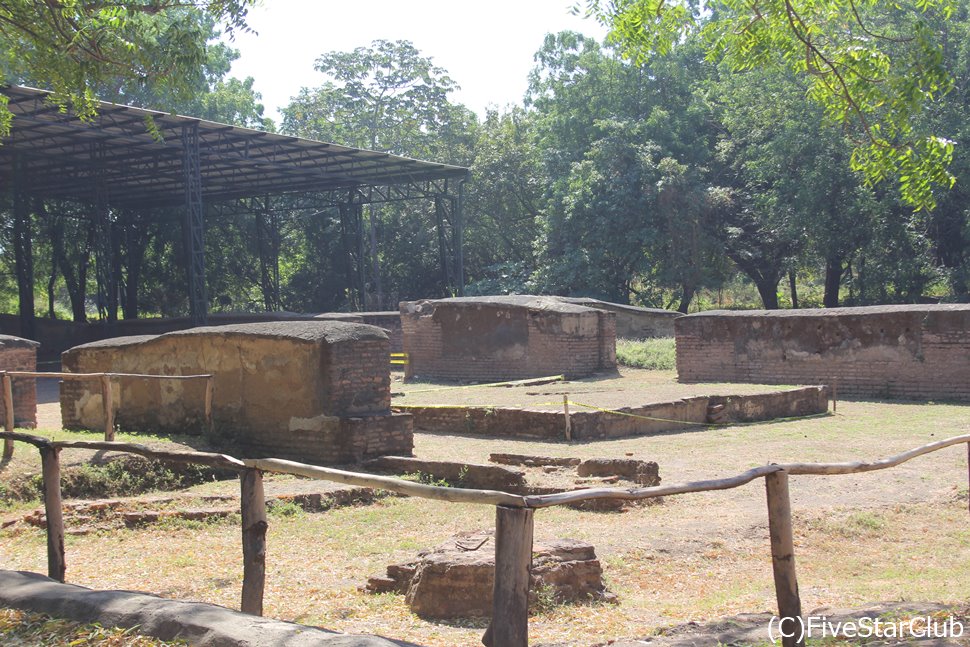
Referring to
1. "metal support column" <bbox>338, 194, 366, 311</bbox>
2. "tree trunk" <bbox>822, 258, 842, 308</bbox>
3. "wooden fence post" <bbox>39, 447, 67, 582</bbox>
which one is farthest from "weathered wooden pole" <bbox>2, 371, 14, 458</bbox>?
"tree trunk" <bbox>822, 258, 842, 308</bbox>

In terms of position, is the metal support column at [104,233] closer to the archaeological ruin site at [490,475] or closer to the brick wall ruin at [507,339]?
the archaeological ruin site at [490,475]

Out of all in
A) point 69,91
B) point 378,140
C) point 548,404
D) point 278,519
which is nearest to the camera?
point 278,519

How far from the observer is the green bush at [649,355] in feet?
65.5

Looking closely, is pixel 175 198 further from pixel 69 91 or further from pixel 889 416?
pixel 889 416

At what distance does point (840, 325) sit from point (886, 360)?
→ 89 cm

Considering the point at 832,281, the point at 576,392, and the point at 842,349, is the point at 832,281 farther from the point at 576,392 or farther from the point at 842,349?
the point at 576,392

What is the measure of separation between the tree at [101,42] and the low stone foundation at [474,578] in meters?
6.34

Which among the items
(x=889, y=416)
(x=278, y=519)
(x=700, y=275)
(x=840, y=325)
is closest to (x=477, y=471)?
(x=278, y=519)

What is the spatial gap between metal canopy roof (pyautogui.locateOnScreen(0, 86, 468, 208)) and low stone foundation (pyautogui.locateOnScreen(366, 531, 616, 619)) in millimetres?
16578

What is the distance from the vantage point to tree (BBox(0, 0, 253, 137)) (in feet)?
30.2

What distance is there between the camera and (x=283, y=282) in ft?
134

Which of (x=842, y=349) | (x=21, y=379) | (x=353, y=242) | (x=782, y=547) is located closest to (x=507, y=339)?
(x=842, y=349)

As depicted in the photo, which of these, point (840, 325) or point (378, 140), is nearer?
point (840, 325)

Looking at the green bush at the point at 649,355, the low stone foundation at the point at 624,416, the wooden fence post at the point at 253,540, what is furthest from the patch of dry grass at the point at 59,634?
the green bush at the point at 649,355
